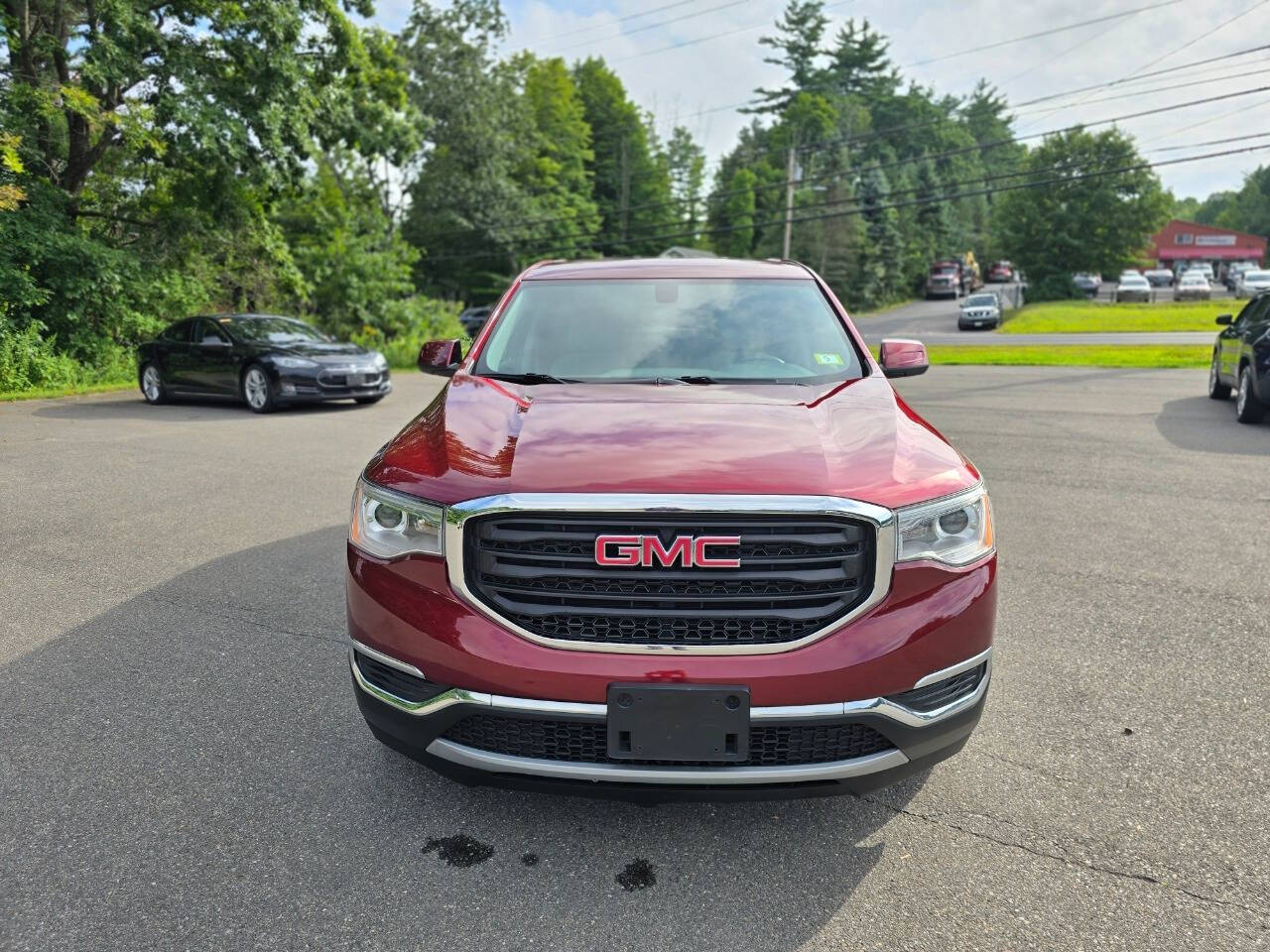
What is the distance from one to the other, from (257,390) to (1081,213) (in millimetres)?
69268

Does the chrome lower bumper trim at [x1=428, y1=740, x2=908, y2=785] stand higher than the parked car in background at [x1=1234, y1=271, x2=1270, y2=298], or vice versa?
the parked car in background at [x1=1234, y1=271, x2=1270, y2=298]

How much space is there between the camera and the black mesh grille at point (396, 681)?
2373mm

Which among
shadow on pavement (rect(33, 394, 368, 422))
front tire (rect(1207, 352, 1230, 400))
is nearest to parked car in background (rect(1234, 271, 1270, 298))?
front tire (rect(1207, 352, 1230, 400))

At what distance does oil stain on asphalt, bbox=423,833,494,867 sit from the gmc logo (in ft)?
3.12

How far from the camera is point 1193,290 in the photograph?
172ft

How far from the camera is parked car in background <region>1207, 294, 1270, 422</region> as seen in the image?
1005 cm

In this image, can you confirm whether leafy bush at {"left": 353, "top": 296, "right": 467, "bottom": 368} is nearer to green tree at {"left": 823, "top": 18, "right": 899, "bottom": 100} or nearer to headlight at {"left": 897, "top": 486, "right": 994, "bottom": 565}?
headlight at {"left": 897, "top": 486, "right": 994, "bottom": 565}

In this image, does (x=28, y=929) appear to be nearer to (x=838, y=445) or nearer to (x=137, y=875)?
(x=137, y=875)

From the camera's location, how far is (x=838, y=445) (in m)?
2.61

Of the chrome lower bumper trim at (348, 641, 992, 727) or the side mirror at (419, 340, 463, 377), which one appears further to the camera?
the side mirror at (419, 340, 463, 377)

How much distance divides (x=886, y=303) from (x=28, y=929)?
2876 inches

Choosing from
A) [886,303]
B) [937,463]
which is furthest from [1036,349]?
[886,303]

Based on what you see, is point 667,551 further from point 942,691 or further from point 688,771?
point 942,691

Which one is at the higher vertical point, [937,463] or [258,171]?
[258,171]
